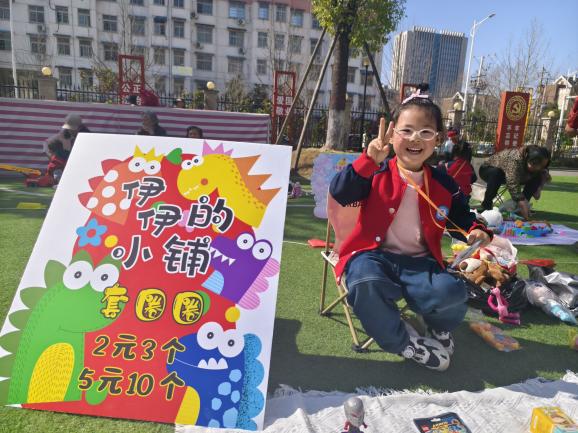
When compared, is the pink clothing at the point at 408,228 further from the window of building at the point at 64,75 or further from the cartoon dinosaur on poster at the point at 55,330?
the window of building at the point at 64,75

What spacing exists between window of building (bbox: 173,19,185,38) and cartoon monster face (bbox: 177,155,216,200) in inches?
1489

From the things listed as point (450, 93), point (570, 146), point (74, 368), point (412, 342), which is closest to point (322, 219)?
point (412, 342)

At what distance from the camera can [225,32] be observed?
37.3 metres

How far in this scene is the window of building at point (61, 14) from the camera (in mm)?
32131

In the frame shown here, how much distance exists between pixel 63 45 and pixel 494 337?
3879 cm

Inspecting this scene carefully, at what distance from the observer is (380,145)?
1.98m

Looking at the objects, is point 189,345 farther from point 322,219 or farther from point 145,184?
point 322,219

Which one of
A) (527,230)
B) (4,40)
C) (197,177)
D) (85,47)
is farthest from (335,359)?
(4,40)

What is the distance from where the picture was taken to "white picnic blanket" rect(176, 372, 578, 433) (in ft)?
5.39

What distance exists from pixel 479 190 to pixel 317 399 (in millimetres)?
6644

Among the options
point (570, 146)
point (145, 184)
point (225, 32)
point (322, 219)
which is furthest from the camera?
point (225, 32)

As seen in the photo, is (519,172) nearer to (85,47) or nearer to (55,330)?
(55,330)

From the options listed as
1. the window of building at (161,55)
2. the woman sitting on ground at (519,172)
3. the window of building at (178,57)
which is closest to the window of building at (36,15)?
the window of building at (161,55)

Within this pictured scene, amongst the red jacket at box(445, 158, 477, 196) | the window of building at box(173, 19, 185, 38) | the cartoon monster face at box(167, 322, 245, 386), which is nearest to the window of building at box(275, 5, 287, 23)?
the window of building at box(173, 19, 185, 38)
